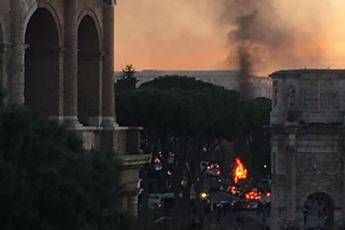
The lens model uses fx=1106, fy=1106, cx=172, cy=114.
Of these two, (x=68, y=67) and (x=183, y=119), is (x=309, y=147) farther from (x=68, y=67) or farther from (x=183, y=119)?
(x=68, y=67)

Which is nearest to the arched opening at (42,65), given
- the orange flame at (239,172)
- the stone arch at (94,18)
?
the stone arch at (94,18)

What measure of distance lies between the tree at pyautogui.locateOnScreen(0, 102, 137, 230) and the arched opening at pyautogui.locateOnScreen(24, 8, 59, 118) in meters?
5.71

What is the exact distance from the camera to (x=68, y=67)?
72.9 feet

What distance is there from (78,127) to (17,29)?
2.79 metres

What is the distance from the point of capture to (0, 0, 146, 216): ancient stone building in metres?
20.0

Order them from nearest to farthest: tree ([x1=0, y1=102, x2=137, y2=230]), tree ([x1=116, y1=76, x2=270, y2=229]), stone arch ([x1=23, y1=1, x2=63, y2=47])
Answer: tree ([x1=0, y1=102, x2=137, y2=230]) < stone arch ([x1=23, y1=1, x2=63, y2=47]) < tree ([x1=116, y1=76, x2=270, y2=229])

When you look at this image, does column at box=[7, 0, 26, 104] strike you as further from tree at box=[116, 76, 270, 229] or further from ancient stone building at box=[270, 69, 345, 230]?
ancient stone building at box=[270, 69, 345, 230]

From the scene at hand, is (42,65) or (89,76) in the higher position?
(42,65)

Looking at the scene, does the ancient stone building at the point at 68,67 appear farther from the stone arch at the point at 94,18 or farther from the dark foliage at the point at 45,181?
the dark foliage at the point at 45,181

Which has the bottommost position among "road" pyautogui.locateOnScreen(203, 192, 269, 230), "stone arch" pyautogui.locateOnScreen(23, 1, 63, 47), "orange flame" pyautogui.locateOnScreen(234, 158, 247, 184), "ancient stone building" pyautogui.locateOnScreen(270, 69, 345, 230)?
"road" pyautogui.locateOnScreen(203, 192, 269, 230)

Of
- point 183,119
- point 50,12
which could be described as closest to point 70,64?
point 50,12

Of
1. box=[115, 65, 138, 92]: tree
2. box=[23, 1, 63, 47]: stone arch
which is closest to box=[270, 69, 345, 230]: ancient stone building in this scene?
box=[115, 65, 138, 92]: tree

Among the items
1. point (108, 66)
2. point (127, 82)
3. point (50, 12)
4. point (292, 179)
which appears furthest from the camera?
point (127, 82)

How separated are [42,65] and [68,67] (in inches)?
20.6
